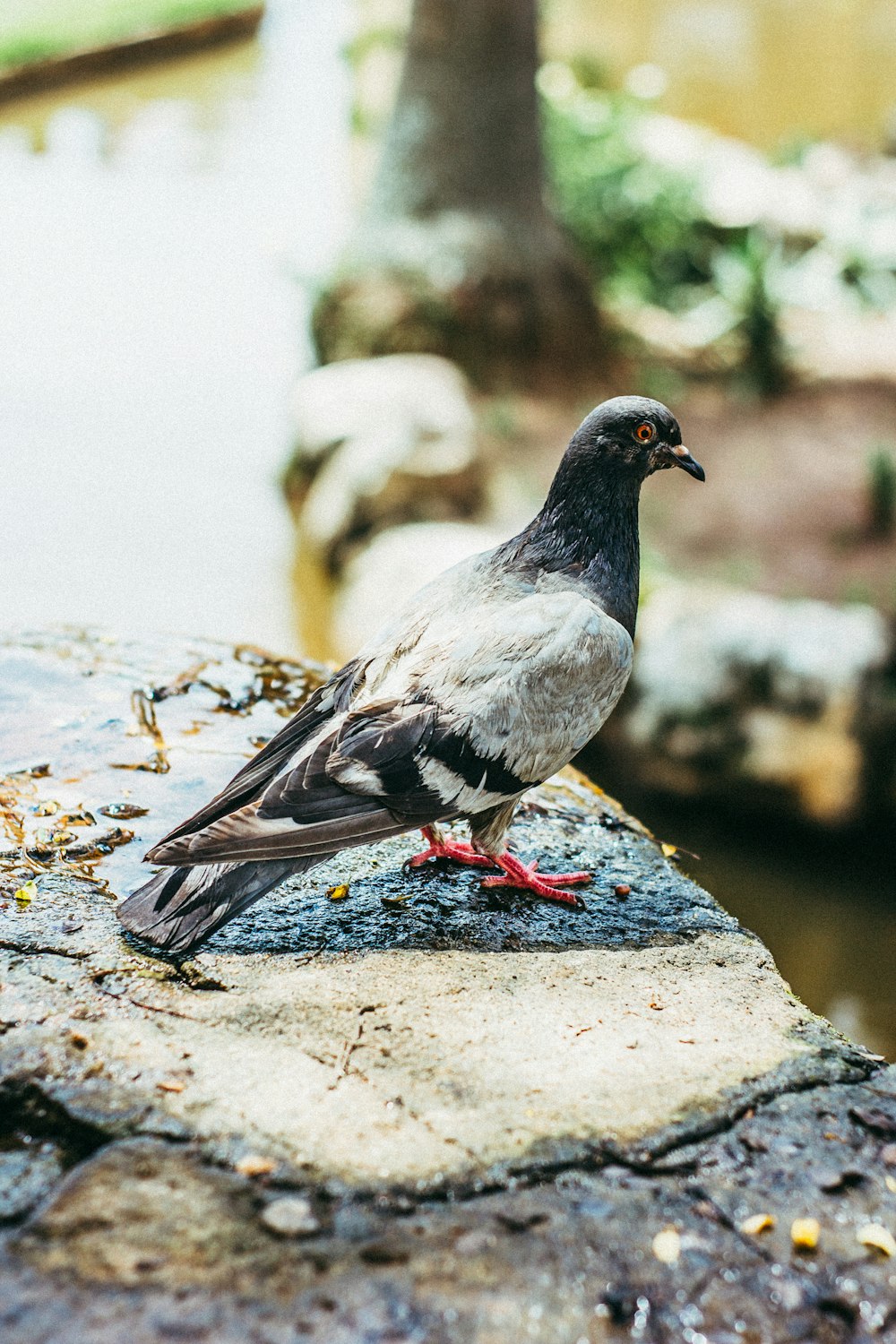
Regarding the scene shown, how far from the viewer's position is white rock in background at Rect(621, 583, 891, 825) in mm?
6230

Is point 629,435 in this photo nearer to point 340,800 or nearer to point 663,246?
point 340,800

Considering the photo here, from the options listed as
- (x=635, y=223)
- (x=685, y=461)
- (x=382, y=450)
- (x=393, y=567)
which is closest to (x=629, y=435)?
(x=685, y=461)

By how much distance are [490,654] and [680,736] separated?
12.4ft

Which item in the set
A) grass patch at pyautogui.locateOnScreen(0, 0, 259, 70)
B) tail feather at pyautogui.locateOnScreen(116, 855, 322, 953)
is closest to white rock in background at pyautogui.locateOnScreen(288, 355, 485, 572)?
tail feather at pyautogui.locateOnScreen(116, 855, 322, 953)

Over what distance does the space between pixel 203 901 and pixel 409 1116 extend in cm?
66

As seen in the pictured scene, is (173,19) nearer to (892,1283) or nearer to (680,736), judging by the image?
(680,736)

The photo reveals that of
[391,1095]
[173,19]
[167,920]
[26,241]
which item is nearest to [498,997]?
[391,1095]

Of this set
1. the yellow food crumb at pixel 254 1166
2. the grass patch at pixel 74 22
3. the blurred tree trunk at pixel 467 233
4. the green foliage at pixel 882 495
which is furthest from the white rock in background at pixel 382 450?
the grass patch at pixel 74 22

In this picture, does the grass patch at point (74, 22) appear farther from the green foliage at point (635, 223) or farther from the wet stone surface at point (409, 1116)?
the wet stone surface at point (409, 1116)

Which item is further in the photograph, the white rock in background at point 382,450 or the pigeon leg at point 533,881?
the white rock in background at point 382,450

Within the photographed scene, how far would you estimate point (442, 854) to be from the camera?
10.5ft

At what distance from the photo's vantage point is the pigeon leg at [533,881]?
307 centimetres

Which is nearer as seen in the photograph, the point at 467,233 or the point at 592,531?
the point at 592,531

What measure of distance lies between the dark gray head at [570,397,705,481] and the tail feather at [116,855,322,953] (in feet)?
4.27
